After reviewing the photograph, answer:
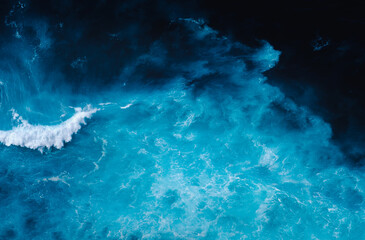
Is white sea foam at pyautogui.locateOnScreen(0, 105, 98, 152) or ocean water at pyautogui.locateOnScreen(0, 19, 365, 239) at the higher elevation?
white sea foam at pyautogui.locateOnScreen(0, 105, 98, 152)

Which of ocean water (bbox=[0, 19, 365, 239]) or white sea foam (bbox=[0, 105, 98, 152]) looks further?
white sea foam (bbox=[0, 105, 98, 152])

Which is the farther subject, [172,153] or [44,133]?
[44,133]

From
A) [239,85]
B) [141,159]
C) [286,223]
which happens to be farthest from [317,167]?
[141,159]

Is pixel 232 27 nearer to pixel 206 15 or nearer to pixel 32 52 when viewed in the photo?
pixel 206 15

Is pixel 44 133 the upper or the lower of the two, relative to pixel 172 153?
upper
